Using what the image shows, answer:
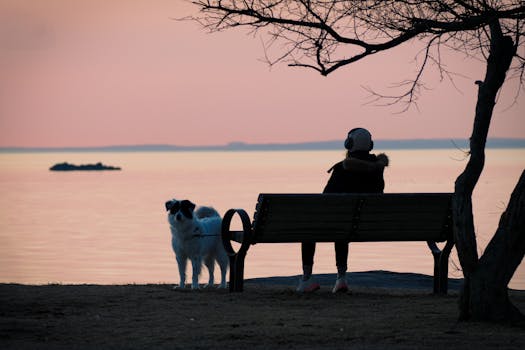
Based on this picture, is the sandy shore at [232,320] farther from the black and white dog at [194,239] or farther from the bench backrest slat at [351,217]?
the black and white dog at [194,239]

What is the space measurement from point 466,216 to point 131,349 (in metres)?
3.17

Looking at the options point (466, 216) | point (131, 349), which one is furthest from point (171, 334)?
point (466, 216)

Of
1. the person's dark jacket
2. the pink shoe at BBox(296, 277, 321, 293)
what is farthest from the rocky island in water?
the pink shoe at BBox(296, 277, 321, 293)

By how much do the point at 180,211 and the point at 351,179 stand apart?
2064 millimetres

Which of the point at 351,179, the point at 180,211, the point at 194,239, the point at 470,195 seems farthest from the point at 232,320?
the point at 194,239

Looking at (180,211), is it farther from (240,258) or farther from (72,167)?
(72,167)

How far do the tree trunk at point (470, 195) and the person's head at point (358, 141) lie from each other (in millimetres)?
2919

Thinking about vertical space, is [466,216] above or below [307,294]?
above

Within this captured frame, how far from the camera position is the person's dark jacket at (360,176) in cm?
1312

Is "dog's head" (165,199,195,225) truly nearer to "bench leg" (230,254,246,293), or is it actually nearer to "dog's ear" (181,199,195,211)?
"dog's ear" (181,199,195,211)

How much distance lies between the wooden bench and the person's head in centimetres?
68

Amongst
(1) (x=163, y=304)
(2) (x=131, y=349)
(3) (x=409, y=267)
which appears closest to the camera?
(2) (x=131, y=349)

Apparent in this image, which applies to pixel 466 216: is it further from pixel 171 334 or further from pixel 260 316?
pixel 171 334

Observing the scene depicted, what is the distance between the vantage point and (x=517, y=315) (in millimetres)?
10016
